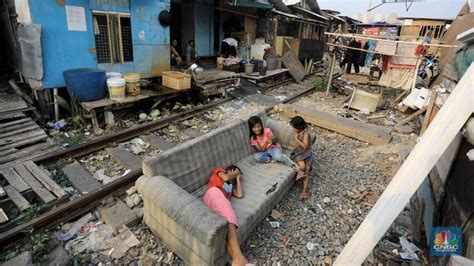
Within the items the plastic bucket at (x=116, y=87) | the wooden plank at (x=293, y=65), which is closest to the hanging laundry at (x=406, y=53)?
the wooden plank at (x=293, y=65)

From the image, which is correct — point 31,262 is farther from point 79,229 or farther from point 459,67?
point 459,67

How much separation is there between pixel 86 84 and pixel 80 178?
116 inches

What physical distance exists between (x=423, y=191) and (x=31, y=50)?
8.58 m

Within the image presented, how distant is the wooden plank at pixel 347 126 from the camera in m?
6.82

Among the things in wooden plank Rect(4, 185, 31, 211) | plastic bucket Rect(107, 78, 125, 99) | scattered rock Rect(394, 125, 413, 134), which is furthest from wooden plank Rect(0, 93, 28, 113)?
scattered rock Rect(394, 125, 413, 134)

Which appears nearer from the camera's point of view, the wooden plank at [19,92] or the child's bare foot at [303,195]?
the child's bare foot at [303,195]

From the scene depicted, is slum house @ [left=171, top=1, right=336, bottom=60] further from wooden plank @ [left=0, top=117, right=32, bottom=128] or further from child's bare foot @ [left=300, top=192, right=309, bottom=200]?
child's bare foot @ [left=300, top=192, right=309, bottom=200]

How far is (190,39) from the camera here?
12.8 meters

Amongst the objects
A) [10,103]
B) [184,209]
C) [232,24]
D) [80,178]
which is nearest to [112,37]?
[10,103]

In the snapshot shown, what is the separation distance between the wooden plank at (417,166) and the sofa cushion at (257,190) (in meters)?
1.34

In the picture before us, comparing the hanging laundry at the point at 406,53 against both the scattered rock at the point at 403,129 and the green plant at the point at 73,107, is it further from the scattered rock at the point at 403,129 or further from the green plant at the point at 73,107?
the green plant at the point at 73,107

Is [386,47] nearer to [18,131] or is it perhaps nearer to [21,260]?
[21,260]

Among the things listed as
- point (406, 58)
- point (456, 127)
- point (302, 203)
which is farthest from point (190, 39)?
point (456, 127)

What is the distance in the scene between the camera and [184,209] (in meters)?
2.76
